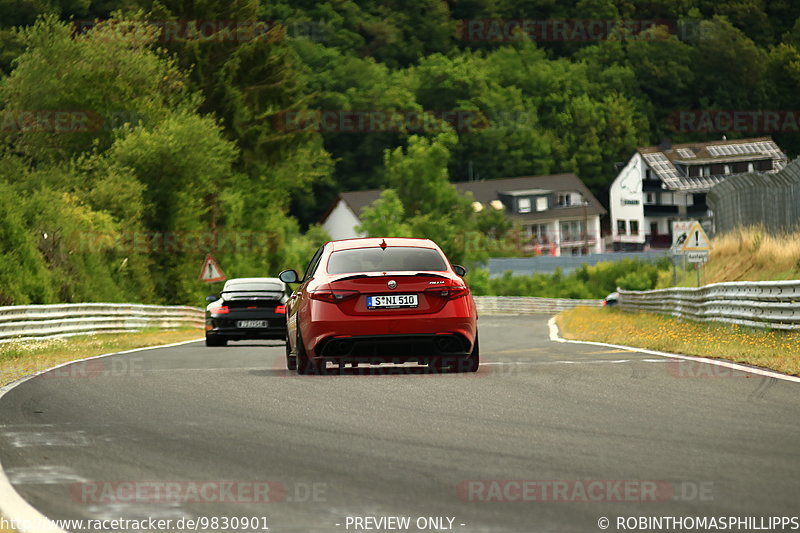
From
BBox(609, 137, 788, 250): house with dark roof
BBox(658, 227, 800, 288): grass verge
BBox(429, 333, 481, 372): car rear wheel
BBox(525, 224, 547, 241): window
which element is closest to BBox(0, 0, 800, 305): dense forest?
BBox(609, 137, 788, 250): house with dark roof

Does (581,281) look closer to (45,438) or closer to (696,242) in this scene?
(696,242)

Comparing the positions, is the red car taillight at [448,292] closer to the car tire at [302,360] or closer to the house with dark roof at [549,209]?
the car tire at [302,360]

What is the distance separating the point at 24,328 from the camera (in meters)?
25.3

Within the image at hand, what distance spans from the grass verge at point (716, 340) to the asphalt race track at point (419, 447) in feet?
4.97

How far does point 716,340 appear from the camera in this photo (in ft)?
66.1

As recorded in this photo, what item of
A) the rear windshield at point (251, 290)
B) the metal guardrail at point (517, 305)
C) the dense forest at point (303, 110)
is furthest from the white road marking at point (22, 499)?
the metal guardrail at point (517, 305)

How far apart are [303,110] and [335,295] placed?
48.6 meters

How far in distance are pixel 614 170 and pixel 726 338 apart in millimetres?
118995

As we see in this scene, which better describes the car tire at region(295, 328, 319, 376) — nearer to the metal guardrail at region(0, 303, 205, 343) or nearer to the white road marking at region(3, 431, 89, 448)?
the white road marking at region(3, 431, 89, 448)

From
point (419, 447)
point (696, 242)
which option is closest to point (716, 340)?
point (419, 447)

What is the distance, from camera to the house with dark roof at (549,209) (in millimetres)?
128750

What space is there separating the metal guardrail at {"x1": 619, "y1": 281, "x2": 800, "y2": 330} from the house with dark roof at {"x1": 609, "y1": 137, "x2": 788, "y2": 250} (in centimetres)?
9996

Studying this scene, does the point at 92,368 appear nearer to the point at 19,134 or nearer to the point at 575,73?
the point at 19,134

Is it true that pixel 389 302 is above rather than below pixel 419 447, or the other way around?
above
